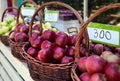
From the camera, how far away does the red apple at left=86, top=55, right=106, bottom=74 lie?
2.99 ft

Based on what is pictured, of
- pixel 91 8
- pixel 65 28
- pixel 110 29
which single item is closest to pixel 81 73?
pixel 110 29

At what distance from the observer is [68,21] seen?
221 centimetres

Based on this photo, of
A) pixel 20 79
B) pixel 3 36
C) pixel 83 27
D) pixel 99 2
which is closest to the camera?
pixel 83 27

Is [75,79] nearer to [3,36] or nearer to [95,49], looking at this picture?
[95,49]

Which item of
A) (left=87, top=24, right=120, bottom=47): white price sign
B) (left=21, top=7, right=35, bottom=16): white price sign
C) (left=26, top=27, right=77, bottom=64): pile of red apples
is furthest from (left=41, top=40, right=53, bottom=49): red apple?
(left=21, top=7, right=35, bottom=16): white price sign

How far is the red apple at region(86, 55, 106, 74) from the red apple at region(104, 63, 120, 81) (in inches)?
1.1

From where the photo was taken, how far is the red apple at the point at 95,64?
2.99 ft

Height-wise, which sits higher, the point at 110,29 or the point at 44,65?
the point at 110,29

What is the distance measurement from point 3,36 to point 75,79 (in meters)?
1.20

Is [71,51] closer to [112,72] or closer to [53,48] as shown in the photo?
[53,48]

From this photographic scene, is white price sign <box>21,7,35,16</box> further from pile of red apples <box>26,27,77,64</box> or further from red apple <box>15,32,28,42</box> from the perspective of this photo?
pile of red apples <box>26,27,77,64</box>

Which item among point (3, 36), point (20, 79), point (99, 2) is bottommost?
point (20, 79)

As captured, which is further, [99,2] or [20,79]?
[99,2]

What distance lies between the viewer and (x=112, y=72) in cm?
87
